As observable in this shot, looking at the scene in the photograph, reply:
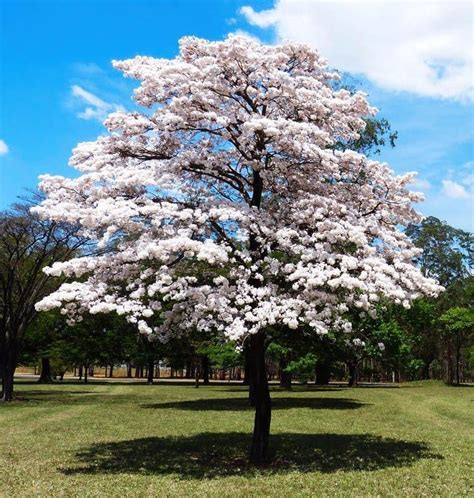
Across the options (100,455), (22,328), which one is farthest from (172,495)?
(22,328)

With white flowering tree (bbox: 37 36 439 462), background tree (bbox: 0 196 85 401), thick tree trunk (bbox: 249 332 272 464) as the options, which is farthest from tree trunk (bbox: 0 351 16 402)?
thick tree trunk (bbox: 249 332 272 464)

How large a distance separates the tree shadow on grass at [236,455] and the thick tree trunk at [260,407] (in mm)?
351

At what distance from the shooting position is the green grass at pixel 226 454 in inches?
447

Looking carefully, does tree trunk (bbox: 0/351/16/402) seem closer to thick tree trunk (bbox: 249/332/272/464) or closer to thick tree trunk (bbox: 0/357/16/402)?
thick tree trunk (bbox: 0/357/16/402)

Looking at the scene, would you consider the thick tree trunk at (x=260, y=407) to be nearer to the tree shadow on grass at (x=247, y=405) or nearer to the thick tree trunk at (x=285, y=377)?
the tree shadow on grass at (x=247, y=405)

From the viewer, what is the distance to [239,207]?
1340cm

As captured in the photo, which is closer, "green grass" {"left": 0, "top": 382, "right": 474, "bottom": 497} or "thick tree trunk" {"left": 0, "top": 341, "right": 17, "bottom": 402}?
"green grass" {"left": 0, "top": 382, "right": 474, "bottom": 497}

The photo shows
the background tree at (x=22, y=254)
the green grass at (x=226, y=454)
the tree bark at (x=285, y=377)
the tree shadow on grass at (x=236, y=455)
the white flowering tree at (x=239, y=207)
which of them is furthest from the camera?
the tree bark at (x=285, y=377)

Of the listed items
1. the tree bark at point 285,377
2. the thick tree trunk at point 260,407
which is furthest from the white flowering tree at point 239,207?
the tree bark at point 285,377

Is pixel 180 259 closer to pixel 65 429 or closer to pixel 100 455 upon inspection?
pixel 100 455

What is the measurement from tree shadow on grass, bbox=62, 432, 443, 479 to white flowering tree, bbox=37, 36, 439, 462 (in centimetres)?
105

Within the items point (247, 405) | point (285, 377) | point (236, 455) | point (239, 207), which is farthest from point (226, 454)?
point (285, 377)

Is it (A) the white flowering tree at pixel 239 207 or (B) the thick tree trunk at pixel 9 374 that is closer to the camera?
(A) the white flowering tree at pixel 239 207

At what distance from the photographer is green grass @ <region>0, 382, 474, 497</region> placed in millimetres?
11359
